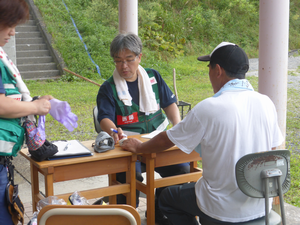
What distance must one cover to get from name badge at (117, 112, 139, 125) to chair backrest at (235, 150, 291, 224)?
1430 mm

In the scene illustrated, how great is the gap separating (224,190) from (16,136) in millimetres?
1218

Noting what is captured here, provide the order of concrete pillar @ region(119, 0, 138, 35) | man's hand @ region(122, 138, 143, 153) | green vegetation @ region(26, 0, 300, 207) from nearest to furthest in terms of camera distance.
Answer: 1. man's hand @ region(122, 138, 143, 153)
2. concrete pillar @ region(119, 0, 138, 35)
3. green vegetation @ region(26, 0, 300, 207)

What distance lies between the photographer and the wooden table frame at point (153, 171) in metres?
2.73

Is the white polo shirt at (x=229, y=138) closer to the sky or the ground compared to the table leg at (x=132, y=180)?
closer to the sky

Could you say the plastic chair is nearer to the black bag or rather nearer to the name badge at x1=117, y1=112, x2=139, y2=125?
the black bag

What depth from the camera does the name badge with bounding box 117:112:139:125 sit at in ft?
10.2

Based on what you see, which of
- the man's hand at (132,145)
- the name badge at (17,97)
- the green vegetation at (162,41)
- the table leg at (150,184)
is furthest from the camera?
the green vegetation at (162,41)

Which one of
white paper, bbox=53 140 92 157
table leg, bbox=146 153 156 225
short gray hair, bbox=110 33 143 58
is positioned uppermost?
short gray hair, bbox=110 33 143 58

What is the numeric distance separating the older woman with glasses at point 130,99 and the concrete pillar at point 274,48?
1.00m

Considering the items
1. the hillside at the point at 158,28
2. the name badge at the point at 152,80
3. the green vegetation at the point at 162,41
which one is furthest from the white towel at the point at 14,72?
the hillside at the point at 158,28

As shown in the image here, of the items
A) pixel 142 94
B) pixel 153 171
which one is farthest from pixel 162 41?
pixel 153 171

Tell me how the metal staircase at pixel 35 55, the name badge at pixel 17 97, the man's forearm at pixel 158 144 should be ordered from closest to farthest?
the name badge at pixel 17 97 < the man's forearm at pixel 158 144 < the metal staircase at pixel 35 55

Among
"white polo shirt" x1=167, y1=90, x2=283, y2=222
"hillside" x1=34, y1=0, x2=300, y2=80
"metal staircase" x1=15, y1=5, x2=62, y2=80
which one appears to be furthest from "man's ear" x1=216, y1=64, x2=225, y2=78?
"metal staircase" x1=15, y1=5, x2=62, y2=80

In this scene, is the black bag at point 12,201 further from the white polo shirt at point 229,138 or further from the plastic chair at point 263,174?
the plastic chair at point 263,174
